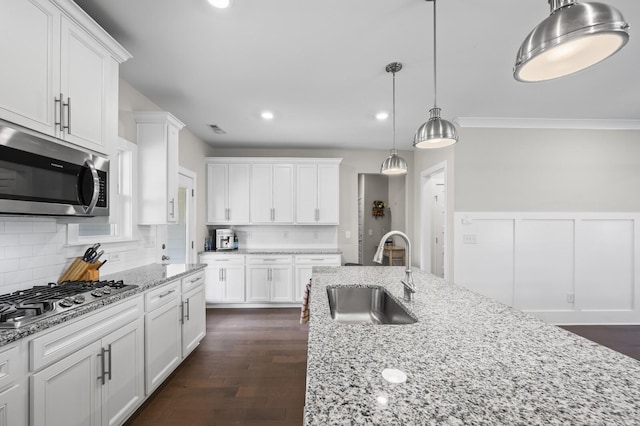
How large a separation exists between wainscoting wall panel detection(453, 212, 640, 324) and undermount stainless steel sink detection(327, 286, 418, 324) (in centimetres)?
237

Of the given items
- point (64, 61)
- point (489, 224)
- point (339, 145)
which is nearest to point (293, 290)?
point (339, 145)

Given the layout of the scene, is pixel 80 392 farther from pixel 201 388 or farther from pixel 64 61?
pixel 64 61

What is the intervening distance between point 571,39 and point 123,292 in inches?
96.1

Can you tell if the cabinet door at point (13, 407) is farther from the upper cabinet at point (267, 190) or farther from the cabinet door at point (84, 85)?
the upper cabinet at point (267, 190)

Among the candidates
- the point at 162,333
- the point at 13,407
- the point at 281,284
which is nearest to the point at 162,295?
the point at 162,333

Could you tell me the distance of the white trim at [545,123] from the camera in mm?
3809

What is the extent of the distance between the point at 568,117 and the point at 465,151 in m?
1.40

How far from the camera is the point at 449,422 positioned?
0.61 metres

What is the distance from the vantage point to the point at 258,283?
4547mm

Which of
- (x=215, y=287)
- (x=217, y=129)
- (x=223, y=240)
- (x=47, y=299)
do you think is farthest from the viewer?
(x=223, y=240)

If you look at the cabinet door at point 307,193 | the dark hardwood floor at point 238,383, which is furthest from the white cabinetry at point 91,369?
the cabinet door at point 307,193

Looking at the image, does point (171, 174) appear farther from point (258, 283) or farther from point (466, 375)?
point (466, 375)

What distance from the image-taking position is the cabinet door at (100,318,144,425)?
5.48 feet

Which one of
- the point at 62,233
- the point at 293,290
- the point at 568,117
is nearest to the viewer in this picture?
the point at 62,233
